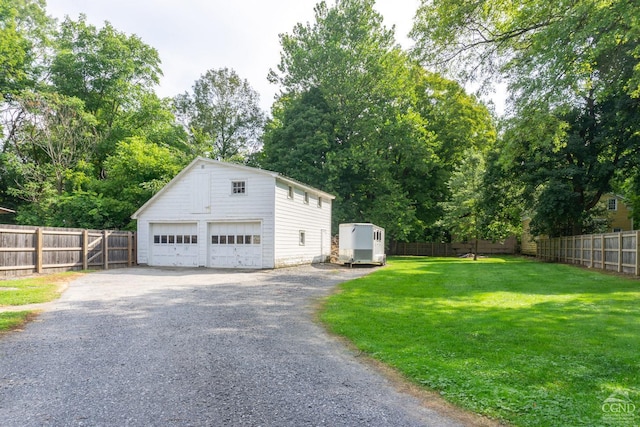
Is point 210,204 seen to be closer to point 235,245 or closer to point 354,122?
point 235,245

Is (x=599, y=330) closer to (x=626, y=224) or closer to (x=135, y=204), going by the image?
(x=135, y=204)

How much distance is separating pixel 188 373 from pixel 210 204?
16.1 meters

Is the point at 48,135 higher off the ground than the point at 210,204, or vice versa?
the point at 48,135

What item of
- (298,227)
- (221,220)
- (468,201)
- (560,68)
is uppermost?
(560,68)

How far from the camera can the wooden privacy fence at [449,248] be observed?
133 feet

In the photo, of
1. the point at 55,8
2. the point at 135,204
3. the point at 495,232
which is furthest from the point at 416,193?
the point at 55,8

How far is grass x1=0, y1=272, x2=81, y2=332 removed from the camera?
759cm

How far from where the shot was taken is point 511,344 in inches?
237

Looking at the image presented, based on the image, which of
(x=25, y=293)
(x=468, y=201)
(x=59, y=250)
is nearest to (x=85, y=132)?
(x=59, y=250)

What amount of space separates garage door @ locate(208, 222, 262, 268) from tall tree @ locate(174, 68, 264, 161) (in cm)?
2503

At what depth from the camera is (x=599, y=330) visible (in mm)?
6875

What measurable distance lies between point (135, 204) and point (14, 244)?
11.2 metres

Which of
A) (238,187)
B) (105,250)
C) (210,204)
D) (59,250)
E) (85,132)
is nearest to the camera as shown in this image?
(59,250)

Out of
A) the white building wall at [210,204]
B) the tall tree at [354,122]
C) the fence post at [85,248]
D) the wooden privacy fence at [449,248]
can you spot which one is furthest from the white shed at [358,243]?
the wooden privacy fence at [449,248]
